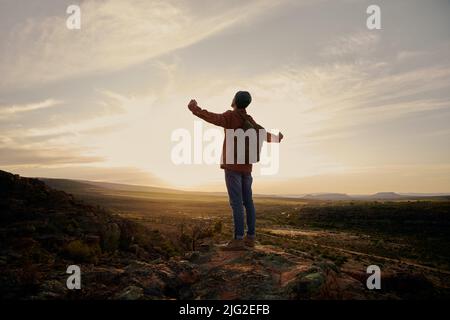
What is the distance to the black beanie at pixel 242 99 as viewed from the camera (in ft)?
20.8

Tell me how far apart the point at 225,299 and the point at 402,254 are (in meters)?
24.7

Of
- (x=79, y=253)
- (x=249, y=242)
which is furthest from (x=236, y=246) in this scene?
(x=79, y=253)

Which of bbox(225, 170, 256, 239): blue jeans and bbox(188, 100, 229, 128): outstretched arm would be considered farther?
bbox(225, 170, 256, 239): blue jeans

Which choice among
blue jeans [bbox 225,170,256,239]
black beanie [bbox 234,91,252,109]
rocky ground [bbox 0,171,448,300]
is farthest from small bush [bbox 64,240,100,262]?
black beanie [bbox 234,91,252,109]

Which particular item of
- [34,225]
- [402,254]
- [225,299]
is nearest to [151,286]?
[225,299]

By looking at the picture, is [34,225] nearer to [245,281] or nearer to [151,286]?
[151,286]

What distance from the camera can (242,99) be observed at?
20.8 feet

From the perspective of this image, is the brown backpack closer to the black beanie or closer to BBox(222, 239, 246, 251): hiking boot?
the black beanie

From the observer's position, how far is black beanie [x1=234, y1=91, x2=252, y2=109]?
6.34 m

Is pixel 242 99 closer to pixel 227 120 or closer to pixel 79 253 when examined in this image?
pixel 227 120

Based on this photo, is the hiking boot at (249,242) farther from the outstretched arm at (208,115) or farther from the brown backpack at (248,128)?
the outstretched arm at (208,115)

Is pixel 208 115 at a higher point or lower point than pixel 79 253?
higher

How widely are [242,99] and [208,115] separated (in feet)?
2.52
